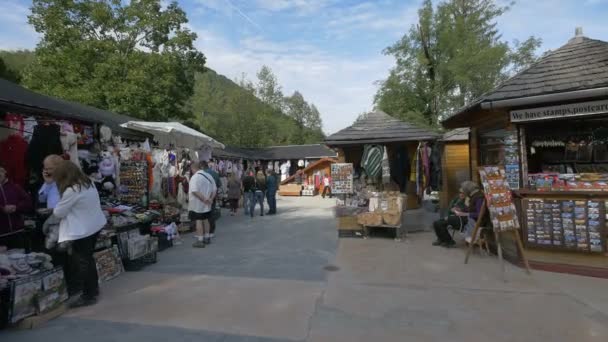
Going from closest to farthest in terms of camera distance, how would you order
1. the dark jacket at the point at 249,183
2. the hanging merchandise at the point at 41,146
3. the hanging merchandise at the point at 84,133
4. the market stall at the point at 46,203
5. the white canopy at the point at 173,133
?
the market stall at the point at 46,203, the hanging merchandise at the point at 41,146, the hanging merchandise at the point at 84,133, the white canopy at the point at 173,133, the dark jacket at the point at 249,183

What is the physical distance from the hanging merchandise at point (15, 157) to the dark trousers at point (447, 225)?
732cm

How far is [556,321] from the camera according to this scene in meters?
3.76

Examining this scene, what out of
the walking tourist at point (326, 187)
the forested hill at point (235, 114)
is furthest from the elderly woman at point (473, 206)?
the forested hill at point (235, 114)

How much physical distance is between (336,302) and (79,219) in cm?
321

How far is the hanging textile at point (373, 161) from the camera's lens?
29.8ft

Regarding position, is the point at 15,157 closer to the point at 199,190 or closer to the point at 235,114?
the point at 199,190

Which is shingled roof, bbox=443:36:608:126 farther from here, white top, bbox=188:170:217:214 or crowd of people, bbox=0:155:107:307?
crowd of people, bbox=0:155:107:307

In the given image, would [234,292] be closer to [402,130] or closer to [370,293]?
[370,293]

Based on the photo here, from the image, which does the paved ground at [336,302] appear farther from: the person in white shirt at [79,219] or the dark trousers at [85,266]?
the person in white shirt at [79,219]

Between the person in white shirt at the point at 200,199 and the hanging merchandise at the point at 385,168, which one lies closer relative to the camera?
the person in white shirt at the point at 200,199

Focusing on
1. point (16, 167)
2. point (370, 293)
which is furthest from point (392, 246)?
point (16, 167)

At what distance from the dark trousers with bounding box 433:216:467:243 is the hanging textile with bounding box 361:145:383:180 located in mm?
2141

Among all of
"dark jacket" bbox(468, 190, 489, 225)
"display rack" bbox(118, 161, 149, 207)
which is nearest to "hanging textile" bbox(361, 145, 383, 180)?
"dark jacket" bbox(468, 190, 489, 225)

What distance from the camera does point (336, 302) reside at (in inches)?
171
